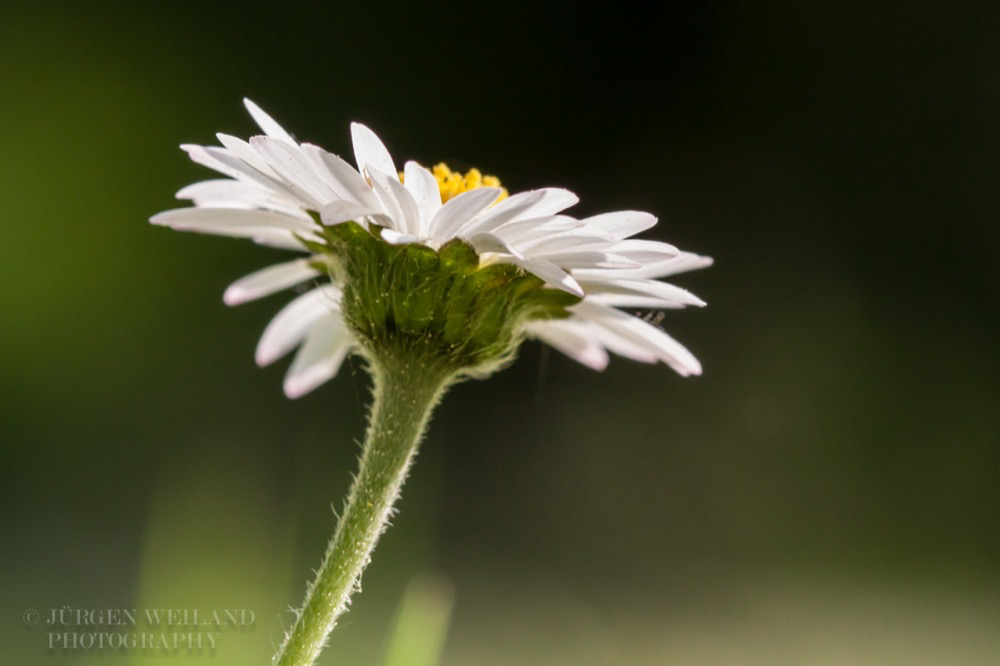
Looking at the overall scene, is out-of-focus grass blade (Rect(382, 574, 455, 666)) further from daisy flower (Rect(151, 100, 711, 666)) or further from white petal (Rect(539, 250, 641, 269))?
white petal (Rect(539, 250, 641, 269))

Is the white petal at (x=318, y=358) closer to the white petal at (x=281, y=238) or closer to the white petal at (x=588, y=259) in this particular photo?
the white petal at (x=281, y=238)

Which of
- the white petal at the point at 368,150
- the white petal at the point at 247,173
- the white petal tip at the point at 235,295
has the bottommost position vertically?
the white petal tip at the point at 235,295

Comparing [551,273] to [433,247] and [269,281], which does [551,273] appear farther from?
[269,281]

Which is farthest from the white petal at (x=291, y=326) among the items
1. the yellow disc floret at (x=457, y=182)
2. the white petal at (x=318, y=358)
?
the yellow disc floret at (x=457, y=182)

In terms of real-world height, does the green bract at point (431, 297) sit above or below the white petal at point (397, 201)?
below

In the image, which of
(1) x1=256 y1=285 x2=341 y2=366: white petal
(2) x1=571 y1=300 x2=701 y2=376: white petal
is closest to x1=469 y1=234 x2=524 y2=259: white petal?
(2) x1=571 y1=300 x2=701 y2=376: white petal

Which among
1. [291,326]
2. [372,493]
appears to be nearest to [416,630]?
[372,493]

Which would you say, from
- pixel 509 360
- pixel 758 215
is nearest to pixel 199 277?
pixel 758 215
